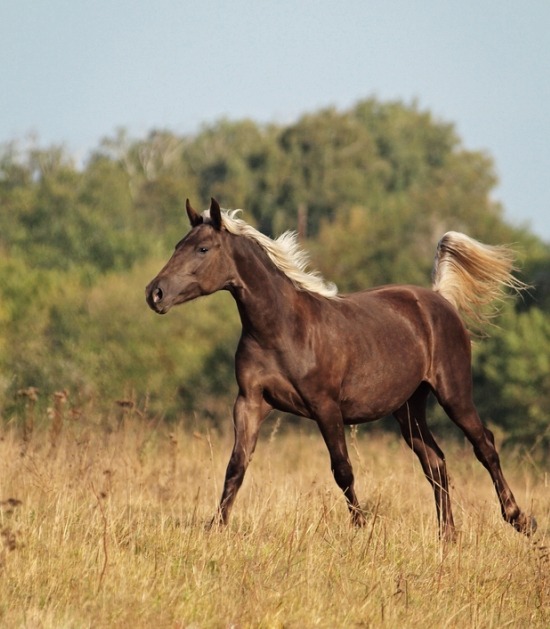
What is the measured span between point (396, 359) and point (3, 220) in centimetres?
5916

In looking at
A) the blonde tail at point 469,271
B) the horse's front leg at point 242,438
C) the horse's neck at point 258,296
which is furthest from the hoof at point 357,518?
the blonde tail at point 469,271

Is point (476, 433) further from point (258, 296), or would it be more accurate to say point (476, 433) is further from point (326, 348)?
point (258, 296)

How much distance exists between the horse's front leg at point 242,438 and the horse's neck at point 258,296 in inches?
19.0

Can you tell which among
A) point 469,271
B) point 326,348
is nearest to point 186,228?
point 469,271

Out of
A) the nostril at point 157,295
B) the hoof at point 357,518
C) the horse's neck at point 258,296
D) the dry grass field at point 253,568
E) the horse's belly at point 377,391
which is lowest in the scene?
the dry grass field at point 253,568

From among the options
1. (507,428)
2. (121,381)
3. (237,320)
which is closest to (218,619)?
(507,428)

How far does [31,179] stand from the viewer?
237ft

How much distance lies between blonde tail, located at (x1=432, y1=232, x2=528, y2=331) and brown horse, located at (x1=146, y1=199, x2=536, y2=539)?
1.12 feet

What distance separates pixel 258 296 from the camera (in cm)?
779

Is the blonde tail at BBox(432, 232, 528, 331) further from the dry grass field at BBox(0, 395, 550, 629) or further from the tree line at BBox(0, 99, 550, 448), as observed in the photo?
the tree line at BBox(0, 99, 550, 448)

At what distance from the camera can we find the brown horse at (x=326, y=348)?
7.58 metres

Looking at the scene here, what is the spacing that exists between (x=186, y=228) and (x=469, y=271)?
2267 inches

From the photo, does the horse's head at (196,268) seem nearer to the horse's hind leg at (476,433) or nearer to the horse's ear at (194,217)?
the horse's ear at (194,217)

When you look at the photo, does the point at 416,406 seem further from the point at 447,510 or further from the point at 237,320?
the point at 237,320
